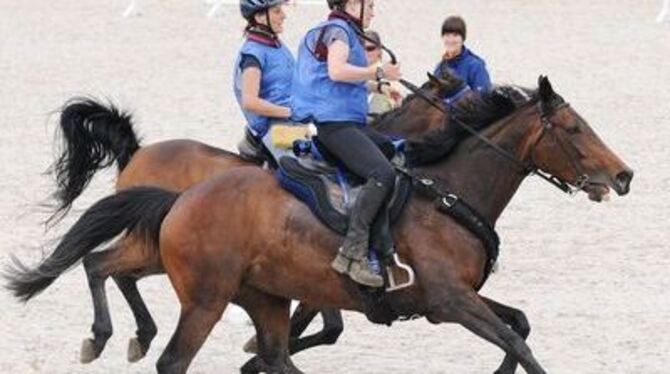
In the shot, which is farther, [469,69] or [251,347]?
[469,69]

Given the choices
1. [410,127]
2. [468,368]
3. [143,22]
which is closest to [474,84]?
[410,127]

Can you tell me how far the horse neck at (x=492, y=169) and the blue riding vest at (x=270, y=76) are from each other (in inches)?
68.8

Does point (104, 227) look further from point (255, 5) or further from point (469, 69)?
point (469, 69)

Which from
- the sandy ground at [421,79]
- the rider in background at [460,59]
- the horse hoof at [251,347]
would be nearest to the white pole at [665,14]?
the sandy ground at [421,79]

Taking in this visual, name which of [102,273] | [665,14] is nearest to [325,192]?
[102,273]

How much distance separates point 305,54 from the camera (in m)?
9.18

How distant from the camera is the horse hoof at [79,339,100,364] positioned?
9.99 m

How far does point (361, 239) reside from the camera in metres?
8.83

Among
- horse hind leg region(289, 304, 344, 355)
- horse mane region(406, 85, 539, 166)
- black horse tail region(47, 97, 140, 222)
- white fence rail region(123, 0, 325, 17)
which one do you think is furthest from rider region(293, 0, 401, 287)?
white fence rail region(123, 0, 325, 17)

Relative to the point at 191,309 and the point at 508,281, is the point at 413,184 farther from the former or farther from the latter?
the point at 508,281

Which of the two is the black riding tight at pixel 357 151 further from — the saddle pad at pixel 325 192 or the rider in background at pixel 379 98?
the rider in background at pixel 379 98

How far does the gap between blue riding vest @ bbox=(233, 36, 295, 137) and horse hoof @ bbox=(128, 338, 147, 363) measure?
1488mm

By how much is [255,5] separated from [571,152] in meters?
2.37

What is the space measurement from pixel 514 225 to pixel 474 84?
2749 mm
